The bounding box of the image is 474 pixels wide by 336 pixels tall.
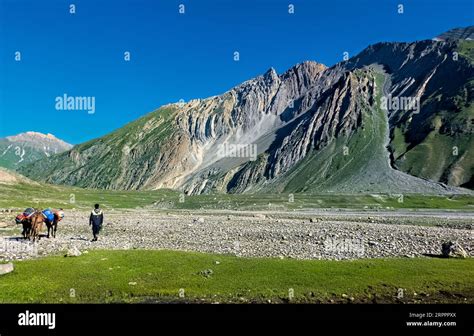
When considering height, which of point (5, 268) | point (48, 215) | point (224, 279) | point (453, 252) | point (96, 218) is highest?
point (48, 215)

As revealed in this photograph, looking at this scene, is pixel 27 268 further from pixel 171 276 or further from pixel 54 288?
pixel 171 276

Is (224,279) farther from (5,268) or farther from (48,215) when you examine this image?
(48,215)

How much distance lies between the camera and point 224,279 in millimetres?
24250

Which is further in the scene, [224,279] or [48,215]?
[48,215]

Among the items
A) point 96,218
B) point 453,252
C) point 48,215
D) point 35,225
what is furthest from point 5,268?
point 453,252

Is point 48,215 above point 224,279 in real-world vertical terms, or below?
above

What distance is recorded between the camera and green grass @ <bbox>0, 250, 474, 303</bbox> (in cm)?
2167
